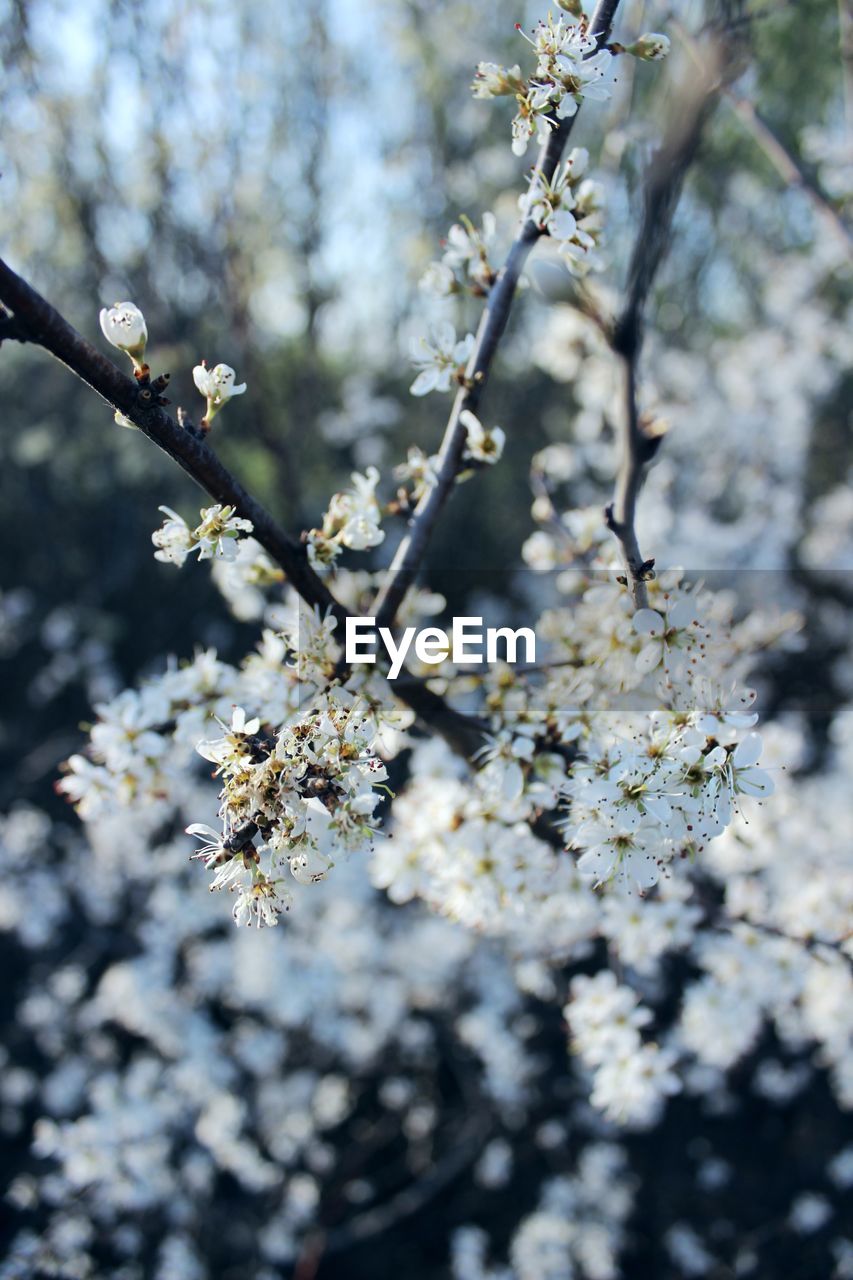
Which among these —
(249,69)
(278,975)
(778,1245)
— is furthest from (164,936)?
(249,69)

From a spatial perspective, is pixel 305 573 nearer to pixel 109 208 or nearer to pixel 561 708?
pixel 561 708

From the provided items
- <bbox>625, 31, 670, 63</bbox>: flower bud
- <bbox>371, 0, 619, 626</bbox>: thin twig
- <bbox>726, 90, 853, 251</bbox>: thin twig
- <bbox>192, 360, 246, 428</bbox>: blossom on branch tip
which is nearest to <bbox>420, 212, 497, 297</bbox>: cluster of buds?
<bbox>371, 0, 619, 626</bbox>: thin twig

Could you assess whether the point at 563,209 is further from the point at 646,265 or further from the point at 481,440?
the point at 481,440

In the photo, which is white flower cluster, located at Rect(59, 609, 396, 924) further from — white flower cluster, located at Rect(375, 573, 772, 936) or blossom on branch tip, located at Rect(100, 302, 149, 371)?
blossom on branch tip, located at Rect(100, 302, 149, 371)

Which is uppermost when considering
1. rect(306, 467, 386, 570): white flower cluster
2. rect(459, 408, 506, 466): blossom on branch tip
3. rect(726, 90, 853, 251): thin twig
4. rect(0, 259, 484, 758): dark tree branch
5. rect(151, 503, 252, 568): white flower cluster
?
rect(726, 90, 853, 251): thin twig

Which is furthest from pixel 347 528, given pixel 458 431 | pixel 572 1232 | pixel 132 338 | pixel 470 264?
pixel 572 1232
